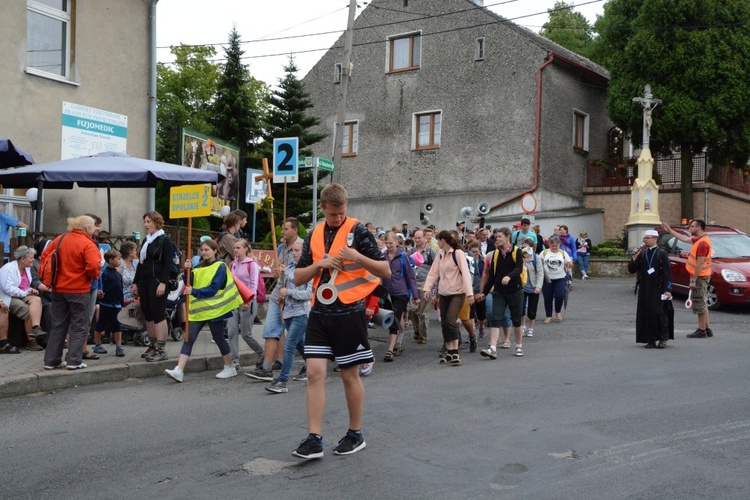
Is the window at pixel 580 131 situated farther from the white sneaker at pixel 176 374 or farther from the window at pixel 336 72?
the white sneaker at pixel 176 374

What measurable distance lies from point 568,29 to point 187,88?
2440 cm

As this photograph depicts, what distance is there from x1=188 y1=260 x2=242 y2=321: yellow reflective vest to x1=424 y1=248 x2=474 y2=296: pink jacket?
289 centimetres

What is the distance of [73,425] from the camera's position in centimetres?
717

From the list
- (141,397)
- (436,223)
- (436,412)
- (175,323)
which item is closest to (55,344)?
(141,397)

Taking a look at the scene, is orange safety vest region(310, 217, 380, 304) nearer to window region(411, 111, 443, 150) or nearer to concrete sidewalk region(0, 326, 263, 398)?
concrete sidewalk region(0, 326, 263, 398)

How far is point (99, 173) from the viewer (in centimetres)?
1245

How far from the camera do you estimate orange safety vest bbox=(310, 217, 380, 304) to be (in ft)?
19.5

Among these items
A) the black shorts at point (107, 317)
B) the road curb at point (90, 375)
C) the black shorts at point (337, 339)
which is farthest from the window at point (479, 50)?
the black shorts at point (337, 339)

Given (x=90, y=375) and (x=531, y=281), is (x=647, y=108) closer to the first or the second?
(x=531, y=281)

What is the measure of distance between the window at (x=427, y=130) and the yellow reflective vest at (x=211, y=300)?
79.5ft

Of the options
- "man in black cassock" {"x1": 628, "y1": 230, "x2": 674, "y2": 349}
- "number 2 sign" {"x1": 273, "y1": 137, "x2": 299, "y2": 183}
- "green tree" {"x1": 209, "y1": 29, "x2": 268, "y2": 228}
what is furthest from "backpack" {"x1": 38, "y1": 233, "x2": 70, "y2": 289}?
"green tree" {"x1": 209, "y1": 29, "x2": 268, "y2": 228}

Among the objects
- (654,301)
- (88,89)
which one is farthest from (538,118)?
(654,301)

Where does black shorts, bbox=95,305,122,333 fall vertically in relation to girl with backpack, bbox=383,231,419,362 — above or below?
below

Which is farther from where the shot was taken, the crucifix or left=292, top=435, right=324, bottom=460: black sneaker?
the crucifix
